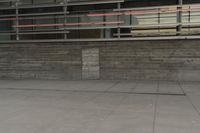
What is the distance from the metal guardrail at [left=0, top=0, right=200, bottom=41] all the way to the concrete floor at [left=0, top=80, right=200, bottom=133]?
5.18m

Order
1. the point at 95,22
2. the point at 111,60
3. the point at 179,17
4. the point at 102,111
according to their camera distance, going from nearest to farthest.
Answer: the point at 102,111 → the point at 179,17 → the point at 111,60 → the point at 95,22

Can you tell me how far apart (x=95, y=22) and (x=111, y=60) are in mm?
2787

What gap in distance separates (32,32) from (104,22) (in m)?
5.15

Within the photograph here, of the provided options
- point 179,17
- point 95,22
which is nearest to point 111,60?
point 95,22

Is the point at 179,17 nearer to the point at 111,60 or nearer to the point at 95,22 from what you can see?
the point at 111,60

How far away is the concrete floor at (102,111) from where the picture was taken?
5.86m

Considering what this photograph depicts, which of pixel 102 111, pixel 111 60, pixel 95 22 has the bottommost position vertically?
pixel 102 111

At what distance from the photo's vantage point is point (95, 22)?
15930 millimetres

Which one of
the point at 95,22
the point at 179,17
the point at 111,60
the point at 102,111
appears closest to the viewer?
the point at 102,111

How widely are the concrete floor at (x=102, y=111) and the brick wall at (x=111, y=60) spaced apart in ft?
10.9

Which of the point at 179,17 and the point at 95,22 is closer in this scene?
the point at 179,17

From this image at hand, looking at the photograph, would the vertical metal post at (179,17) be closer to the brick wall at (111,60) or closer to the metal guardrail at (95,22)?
the metal guardrail at (95,22)

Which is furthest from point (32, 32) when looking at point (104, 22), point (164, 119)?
point (164, 119)

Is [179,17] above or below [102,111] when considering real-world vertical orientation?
above
